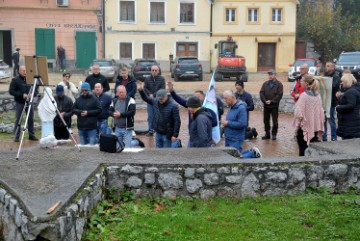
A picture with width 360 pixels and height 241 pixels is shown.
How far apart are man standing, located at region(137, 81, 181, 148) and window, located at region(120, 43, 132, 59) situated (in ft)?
100

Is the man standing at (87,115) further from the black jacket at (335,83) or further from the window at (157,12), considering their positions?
the window at (157,12)

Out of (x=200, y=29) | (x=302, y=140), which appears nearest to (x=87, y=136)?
(x=302, y=140)

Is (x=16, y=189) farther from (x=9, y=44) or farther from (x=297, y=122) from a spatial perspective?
(x=9, y=44)

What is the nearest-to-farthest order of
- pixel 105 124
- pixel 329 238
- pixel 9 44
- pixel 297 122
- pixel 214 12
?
pixel 329 238, pixel 297 122, pixel 105 124, pixel 9 44, pixel 214 12

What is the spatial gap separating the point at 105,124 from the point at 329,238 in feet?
23.6

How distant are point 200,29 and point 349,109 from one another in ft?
103

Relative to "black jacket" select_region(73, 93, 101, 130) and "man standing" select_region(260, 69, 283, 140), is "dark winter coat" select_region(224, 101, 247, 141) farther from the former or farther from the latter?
"man standing" select_region(260, 69, 283, 140)

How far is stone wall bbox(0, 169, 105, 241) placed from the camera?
596 cm

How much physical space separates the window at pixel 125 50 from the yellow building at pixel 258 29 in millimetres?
6296

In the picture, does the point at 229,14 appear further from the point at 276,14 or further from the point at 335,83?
the point at 335,83

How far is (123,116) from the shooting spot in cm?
1113

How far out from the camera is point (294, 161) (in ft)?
27.9

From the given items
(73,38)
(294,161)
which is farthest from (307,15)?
(294,161)

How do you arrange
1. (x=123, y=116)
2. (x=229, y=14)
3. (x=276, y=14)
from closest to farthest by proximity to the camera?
(x=123, y=116) < (x=229, y=14) < (x=276, y=14)
